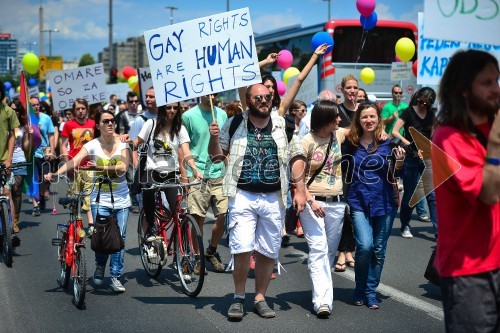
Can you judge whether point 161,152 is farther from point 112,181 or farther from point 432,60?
point 432,60

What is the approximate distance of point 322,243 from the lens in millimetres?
6043

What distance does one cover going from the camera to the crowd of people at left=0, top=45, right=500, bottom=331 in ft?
10.3

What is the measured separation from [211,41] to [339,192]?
6.59 feet

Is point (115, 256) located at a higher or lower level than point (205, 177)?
lower

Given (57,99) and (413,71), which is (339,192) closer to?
(57,99)

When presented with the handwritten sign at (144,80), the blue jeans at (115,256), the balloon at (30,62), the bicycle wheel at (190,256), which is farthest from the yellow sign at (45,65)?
the bicycle wheel at (190,256)

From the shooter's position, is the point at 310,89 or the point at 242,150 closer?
the point at 242,150

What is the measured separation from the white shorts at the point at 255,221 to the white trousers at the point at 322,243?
0.27m

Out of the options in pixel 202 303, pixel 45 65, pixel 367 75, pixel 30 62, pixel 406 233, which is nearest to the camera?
pixel 202 303

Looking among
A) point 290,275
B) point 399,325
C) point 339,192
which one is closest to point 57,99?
point 290,275

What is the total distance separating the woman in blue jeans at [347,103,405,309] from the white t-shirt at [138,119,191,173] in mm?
1998

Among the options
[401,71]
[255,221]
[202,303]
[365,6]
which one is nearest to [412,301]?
[255,221]

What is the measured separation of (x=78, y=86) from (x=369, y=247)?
9107mm

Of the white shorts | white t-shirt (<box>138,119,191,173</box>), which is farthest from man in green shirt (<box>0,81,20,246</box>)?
the white shorts
